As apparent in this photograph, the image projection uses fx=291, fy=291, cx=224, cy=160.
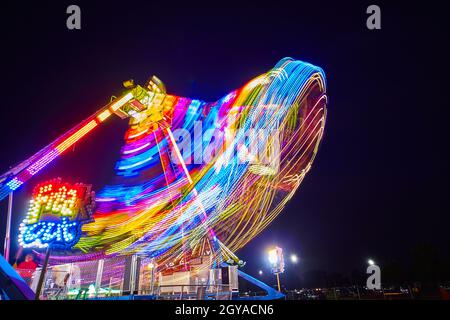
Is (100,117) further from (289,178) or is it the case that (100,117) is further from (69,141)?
(289,178)

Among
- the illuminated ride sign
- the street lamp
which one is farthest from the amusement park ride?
the street lamp

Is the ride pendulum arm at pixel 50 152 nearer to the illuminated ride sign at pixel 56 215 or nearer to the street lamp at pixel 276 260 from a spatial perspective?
the illuminated ride sign at pixel 56 215

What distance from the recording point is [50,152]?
1558cm

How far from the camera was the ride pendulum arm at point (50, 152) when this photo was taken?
14070 millimetres

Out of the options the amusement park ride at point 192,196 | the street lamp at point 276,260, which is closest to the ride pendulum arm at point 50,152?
the amusement park ride at point 192,196

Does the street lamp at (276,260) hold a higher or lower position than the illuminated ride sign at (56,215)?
lower

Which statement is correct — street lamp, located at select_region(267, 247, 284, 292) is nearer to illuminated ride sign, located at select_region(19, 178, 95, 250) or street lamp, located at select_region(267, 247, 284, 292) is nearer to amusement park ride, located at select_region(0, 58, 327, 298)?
amusement park ride, located at select_region(0, 58, 327, 298)

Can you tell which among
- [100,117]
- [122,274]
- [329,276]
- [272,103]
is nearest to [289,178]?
[272,103]

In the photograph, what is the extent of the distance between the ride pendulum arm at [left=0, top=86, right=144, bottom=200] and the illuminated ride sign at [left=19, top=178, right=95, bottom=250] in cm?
120

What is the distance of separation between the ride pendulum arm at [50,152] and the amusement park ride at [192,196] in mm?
54

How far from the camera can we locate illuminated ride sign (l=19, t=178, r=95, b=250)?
11898mm

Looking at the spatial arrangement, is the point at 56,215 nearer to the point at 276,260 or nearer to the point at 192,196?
the point at 192,196

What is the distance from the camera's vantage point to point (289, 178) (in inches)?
678
